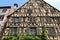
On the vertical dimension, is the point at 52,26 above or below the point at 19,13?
below

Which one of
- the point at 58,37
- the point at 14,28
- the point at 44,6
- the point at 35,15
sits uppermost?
the point at 44,6

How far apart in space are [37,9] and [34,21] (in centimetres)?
195

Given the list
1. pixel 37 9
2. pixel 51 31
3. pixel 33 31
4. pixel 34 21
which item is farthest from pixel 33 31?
pixel 37 9

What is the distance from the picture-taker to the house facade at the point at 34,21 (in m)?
16.2

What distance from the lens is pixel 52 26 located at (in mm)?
16469

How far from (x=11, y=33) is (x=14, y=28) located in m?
0.78

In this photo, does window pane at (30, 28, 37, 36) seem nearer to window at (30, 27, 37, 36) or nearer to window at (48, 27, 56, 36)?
window at (30, 27, 37, 36)

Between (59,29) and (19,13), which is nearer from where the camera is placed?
(59,29)

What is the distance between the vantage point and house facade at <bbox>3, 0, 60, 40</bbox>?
16.2 m

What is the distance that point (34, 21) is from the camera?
17.0 metres

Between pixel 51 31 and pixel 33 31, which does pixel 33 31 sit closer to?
pixel 33 31

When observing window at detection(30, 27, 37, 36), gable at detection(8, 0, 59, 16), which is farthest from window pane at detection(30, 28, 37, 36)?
gable at detection(8, 0, 59, 16)

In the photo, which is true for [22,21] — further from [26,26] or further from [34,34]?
[34,34]

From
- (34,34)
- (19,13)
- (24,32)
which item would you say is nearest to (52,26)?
(34,34)
